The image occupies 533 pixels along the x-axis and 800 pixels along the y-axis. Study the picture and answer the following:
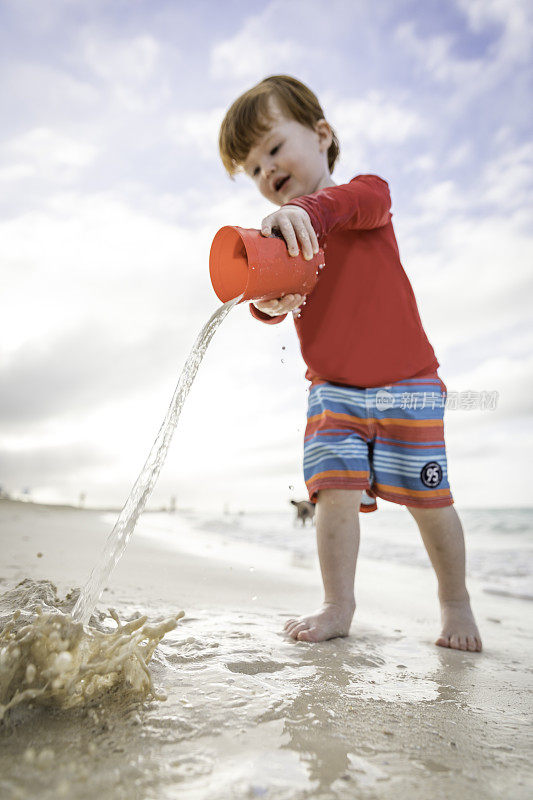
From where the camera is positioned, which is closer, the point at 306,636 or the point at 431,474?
the point at 306,636

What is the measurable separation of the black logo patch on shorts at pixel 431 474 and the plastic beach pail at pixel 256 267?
2.76 ft

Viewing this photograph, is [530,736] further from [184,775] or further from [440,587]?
[440,587]

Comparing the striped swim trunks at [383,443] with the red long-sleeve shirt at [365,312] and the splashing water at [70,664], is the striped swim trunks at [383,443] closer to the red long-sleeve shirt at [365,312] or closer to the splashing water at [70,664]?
the red long-sleeve shirt at [365,312]

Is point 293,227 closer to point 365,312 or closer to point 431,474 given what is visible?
point 365,312

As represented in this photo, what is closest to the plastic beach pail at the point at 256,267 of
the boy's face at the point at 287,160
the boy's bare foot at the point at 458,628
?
the boy's face at the point at 287,160

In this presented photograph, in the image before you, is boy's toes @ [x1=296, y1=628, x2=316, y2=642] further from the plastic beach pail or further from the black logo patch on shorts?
the plastic beach pail

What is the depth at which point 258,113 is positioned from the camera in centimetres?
242

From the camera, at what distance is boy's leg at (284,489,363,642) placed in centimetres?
189

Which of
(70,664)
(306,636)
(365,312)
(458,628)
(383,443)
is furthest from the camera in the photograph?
(365,312)

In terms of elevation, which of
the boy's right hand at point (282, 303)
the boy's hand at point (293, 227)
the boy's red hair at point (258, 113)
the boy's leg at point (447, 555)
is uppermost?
the boy's red hair at point (258, 113)

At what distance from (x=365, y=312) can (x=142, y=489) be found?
128 centimetres

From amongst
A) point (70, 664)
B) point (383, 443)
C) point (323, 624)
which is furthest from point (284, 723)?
point (383, 443)

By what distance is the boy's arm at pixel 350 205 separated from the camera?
5.62ft

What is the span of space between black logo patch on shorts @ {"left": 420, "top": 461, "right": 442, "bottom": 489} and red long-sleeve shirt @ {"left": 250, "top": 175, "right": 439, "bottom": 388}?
36cm
